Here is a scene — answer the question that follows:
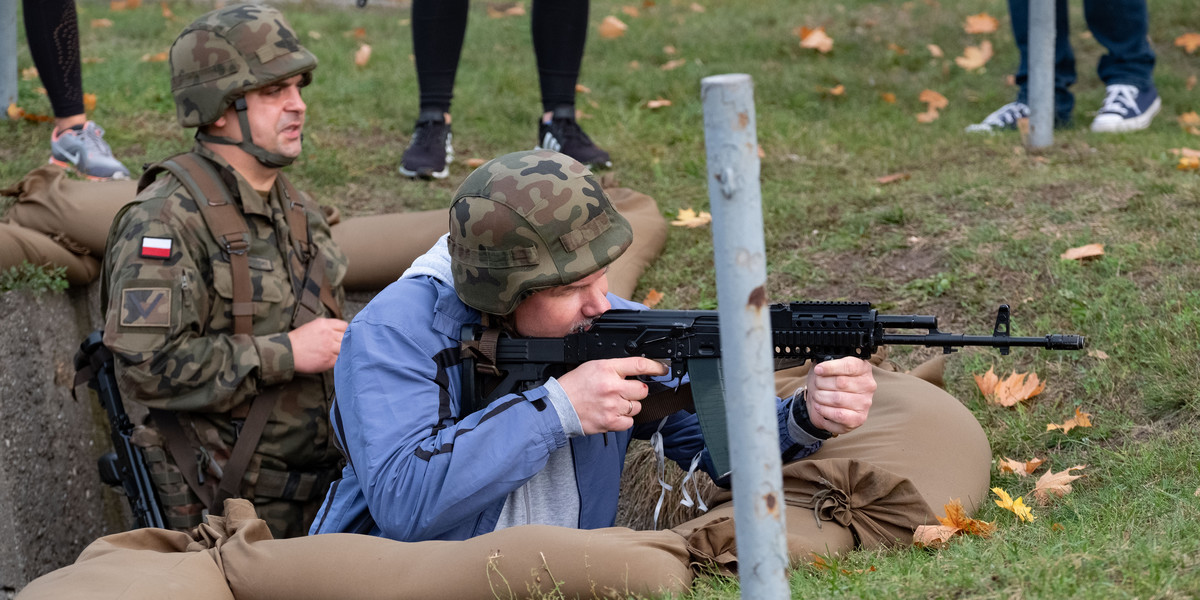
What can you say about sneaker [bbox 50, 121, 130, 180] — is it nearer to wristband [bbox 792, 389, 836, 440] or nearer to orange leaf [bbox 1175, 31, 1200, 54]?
wristband [bbox 792, 389, 836, 440]

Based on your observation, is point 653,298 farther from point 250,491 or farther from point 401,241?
point 250,491

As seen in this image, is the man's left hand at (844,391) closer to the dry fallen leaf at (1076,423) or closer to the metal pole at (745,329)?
the metal pole at (745,329)

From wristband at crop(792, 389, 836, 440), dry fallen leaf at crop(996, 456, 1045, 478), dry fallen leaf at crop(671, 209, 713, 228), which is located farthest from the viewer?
dry fallen leaf at crop(671, 209, 713, 228)

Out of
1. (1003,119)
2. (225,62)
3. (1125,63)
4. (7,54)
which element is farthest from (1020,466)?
(7,54)

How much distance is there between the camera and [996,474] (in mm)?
3188

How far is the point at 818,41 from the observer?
24.1 ft

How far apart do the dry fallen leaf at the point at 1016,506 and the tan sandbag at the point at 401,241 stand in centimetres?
187

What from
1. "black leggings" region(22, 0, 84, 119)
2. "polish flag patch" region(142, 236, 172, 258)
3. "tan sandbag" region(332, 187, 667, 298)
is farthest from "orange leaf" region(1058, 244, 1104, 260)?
"black leggings" region(22, 0, 84, 119)

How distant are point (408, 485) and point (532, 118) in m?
4.01

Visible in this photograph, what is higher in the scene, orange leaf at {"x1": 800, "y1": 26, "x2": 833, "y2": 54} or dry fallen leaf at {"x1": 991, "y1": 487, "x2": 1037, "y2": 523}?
orange leaf at {"x1": 800, "y1": 26, "x2": 833, "y2": 54}

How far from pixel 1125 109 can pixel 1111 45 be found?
0.41 m

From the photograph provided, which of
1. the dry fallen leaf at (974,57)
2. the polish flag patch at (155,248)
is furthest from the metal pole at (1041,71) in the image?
the polish flag patch at (155,248)

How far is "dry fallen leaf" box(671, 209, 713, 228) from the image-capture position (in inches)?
192

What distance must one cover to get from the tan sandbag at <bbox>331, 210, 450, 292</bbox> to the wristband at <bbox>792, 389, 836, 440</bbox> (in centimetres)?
219
